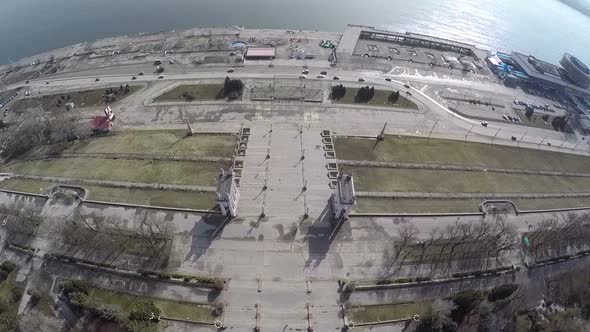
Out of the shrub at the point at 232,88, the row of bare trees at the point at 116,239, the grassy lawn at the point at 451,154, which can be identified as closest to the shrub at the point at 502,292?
the grassy lawn at the point at 451,154

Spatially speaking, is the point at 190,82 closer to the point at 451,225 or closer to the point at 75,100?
the point at 75,100

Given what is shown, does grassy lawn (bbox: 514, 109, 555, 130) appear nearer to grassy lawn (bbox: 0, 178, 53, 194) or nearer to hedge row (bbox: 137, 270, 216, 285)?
hedge row (bbox: 137, 270, 216, 285)

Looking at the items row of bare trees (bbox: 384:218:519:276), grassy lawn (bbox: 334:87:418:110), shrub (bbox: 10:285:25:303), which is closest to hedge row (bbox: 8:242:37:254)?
shrub (bbox: 10:285:25:303)

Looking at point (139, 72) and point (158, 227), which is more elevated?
point (139, 72)

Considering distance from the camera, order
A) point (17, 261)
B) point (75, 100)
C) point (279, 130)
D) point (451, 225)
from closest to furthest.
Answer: point (17, 261) → point (451, 225) → point (279, 130) → point (75, 100)

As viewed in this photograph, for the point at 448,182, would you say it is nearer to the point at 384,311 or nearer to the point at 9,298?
the point at 384,311

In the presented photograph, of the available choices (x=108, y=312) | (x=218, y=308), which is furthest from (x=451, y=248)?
(x=108, y=312)

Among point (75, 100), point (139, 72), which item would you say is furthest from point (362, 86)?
point (75, 100)

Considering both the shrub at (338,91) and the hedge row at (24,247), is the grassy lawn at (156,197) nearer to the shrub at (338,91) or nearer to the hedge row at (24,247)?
the hedge row at (24,247)
